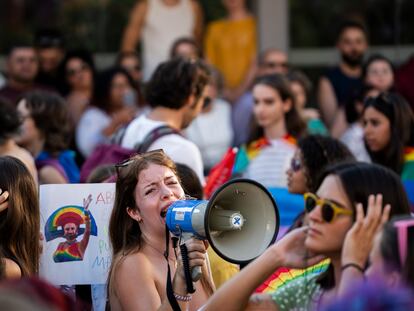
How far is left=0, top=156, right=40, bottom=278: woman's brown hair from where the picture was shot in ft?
15.0

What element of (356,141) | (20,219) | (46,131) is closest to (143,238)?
(20,219)

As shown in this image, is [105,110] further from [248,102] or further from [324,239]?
[324,239]

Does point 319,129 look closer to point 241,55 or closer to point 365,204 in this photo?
point 241,55

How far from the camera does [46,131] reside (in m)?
7.17

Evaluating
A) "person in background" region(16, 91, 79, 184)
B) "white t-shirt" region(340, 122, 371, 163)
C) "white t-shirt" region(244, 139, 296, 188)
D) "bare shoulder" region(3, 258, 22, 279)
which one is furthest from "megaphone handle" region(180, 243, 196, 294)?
"white t-shirt" region(340, 122, 371, 163)

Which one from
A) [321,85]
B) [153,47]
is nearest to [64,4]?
[153,47]

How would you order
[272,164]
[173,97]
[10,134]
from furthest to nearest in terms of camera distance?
[272,164]
[10,134]
[173,97]

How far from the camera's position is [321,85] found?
9.93 meters

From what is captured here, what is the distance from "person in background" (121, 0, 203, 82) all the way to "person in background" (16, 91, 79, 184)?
2894 mm

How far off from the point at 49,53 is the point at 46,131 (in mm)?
2944

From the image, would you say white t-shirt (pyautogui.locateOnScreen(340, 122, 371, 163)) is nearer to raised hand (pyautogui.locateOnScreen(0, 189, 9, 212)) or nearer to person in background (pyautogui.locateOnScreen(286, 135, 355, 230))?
person in background (pyautogui.locateOnScreen(286, 135, 355, 230))

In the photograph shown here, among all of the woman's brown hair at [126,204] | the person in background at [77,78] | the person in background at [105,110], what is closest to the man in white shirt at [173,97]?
the woman's brown hair at [126,204]

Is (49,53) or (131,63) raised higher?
(49,53)

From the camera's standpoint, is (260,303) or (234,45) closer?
(260,303)
